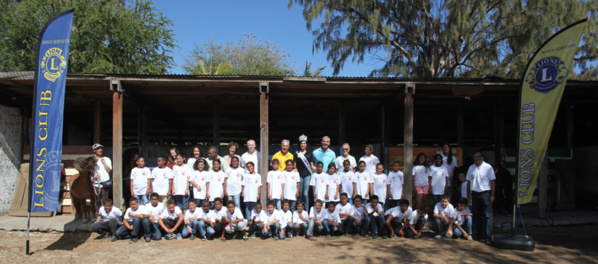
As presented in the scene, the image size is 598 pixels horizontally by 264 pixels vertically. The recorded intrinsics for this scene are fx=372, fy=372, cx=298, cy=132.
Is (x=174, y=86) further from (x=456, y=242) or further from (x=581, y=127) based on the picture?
(x=581, y=127)

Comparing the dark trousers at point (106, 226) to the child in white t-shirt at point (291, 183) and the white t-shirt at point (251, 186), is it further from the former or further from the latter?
the child in white t-shirt at point (291, 183)

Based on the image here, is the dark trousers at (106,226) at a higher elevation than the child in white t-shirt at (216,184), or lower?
lower

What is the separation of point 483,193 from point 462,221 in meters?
0.68

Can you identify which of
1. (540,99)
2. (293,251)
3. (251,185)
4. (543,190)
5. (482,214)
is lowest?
(293,251)

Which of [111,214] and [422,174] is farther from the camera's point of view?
[422,174]

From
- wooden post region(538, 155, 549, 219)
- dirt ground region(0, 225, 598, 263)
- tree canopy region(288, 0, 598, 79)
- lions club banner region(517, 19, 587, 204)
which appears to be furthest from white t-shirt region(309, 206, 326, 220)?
tree canopy region(288, 0, 598, 79)

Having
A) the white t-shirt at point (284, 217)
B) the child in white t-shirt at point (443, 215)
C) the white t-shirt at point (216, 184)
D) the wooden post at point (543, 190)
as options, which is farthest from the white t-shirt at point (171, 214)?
the wooden post at point (543, 190)

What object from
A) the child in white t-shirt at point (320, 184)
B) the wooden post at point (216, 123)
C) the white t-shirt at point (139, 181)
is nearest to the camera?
the white t-shirt at point (139, 181)

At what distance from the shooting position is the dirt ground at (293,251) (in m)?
5.40

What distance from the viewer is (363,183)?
22.8 feet

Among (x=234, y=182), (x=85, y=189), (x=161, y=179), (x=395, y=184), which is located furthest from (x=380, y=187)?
(x=85, y=189)

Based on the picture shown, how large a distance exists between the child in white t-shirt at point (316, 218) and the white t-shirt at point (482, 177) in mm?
2651

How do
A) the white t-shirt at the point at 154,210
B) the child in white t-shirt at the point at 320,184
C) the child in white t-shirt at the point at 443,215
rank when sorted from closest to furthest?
the white t-shirt at the point at 154,210 → the child in white t-shirt at the point at 443,215 → the child in white t-shirt at the point at 320,184

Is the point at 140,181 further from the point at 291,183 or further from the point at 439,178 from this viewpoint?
the point at 439,178
